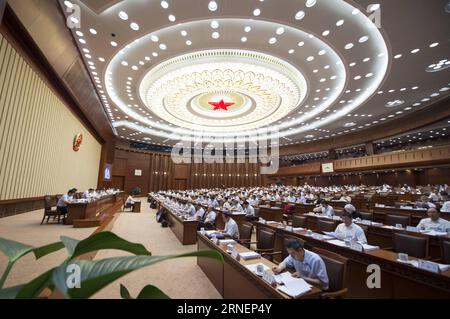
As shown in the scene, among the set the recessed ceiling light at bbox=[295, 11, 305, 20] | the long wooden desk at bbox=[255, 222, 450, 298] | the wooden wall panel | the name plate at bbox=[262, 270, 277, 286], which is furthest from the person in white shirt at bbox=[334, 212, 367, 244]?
the wooden wall panel

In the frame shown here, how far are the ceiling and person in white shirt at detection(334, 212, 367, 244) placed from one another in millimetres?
5548

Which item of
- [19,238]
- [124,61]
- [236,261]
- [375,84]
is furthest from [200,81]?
[236,261]

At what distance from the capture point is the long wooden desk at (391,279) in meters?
2.24

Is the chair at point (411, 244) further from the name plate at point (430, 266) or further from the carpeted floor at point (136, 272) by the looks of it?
the carpeted floor at point (136, 272)

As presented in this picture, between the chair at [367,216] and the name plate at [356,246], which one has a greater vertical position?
the chair at [367,216]

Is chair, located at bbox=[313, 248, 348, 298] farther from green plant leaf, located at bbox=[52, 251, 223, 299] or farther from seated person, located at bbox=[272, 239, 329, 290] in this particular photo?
green plant leaf, located at bbox=[52, 251, 223, 299]

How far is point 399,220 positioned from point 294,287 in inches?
182

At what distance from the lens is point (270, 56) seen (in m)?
8.93

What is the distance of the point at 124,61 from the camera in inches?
349

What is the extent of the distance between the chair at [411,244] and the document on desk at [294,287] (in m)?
2.43

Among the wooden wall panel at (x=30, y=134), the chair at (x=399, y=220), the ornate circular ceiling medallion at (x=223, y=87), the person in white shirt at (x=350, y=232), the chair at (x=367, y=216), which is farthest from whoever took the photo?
the ornate circular ceiling medallion at (x=223, y=87)

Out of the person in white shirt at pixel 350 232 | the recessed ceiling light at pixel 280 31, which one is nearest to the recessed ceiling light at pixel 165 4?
the recessed ceiling light at pixel 280 31

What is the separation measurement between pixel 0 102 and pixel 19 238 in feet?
12.3

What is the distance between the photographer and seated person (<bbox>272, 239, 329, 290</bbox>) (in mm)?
2293
